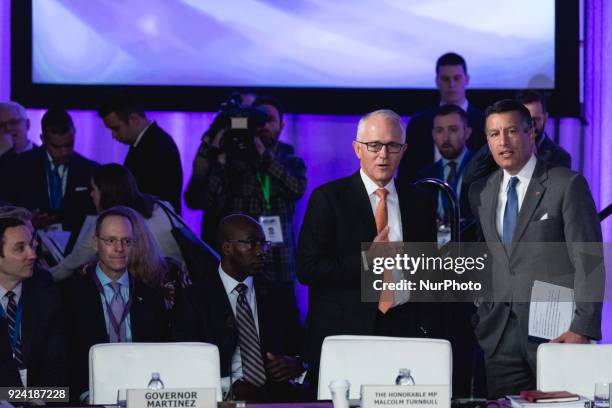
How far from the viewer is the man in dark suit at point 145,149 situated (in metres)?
6.21

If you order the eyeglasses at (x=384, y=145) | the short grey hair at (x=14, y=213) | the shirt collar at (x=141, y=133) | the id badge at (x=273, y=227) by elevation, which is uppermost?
the shirt collar at (x=141, y=133)

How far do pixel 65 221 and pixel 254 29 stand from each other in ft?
6.63

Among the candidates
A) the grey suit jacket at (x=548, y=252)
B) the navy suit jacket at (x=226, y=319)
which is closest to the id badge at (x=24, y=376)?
the navy suit jacket at (x=226, y=319)

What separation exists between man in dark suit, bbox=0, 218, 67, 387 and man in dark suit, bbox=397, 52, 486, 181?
2448 mm

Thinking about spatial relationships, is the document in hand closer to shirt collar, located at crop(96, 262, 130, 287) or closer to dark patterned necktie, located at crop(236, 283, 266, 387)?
dark patterned necktie, located at crop(236, 283, 266, 387)

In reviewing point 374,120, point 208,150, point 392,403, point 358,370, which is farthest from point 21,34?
point 392,403

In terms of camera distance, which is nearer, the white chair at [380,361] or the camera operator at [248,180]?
the white chair at [380,361]

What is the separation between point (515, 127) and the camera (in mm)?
4266

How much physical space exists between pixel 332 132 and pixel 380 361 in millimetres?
3984

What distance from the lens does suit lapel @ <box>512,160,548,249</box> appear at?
4254mm

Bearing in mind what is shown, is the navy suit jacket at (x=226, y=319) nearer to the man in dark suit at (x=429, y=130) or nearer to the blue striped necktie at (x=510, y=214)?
the blue striped necktie at (x=510, y=214)

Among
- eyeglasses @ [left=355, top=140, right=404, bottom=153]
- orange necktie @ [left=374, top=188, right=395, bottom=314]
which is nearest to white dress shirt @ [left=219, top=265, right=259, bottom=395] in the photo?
orange necktie @ [left=374, top=188, right=395, bottom=314]

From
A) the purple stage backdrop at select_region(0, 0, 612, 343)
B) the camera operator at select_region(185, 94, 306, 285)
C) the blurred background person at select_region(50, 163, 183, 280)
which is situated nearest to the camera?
the blurred background person at select_region(50, 163, 183, 280)

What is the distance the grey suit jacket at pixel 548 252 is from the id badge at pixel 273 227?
188cm
